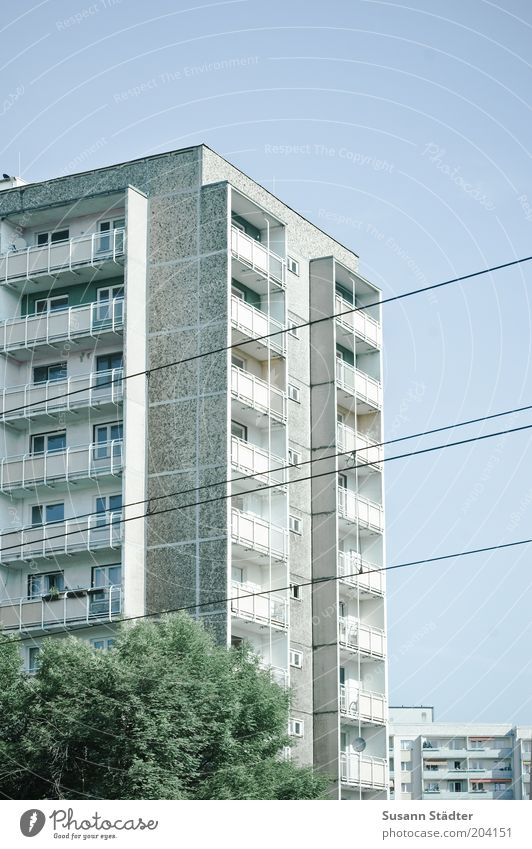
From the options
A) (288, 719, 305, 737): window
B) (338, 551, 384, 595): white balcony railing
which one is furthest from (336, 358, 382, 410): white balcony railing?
(288, 719, 305, 737): window

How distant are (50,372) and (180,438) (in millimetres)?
5557

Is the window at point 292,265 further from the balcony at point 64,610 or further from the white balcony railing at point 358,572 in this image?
the balcony at point 64,610

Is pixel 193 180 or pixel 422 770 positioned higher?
pixel 193 180

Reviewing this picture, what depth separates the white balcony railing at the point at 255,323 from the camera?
46250mm

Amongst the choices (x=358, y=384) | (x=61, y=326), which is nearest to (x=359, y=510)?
(x=358, y=384)

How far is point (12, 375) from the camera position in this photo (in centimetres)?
4794

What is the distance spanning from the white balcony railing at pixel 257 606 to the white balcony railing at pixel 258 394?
585cm

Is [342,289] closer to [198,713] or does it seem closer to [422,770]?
[198,713]

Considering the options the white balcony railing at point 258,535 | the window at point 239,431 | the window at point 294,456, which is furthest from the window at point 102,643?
the window at point 294,456

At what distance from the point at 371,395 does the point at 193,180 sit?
38.9 feet

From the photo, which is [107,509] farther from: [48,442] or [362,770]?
[362,770]

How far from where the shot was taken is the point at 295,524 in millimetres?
49906

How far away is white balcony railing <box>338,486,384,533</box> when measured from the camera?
5153 cm
